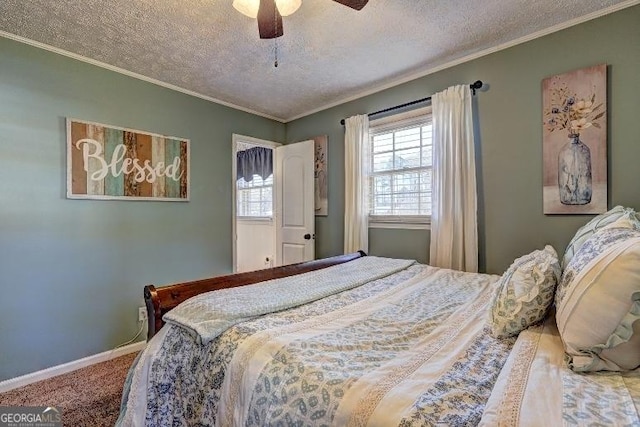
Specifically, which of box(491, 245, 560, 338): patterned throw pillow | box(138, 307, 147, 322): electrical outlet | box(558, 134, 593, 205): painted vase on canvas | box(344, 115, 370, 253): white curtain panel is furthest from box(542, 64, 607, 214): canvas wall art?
box(138, 307, 147, 322): electrical outlet

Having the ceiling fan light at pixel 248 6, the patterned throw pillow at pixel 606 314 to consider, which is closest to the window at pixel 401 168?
the ceiling fan light at pixel 248 6

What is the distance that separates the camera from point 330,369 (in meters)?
0.85

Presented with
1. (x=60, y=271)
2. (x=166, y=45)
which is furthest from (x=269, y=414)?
(x=166, y=45)

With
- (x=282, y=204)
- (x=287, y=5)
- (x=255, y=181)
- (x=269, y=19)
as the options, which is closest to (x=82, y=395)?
(x=282, y=204)

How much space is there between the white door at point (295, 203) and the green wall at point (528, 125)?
128 cm

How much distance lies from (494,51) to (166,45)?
251 cm

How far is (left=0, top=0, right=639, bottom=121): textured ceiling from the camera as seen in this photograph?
1845 millimetres

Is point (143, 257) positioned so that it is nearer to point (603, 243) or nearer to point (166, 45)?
point (166, 45)

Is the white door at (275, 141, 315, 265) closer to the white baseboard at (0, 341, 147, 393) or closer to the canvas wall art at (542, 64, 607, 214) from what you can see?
the white baseboard at (0, 341, 147, 393)

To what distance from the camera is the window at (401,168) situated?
108 inches

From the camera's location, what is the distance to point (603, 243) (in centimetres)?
100

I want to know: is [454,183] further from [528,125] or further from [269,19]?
[269,19]

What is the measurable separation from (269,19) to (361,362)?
1695 millimetres

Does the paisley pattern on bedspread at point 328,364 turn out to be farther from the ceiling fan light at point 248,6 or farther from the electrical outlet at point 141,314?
the electrical outlet at point 141,314
